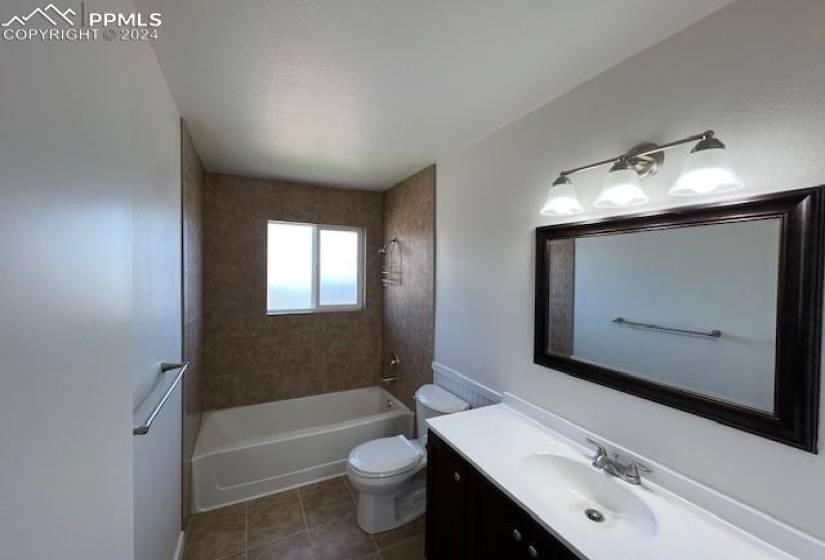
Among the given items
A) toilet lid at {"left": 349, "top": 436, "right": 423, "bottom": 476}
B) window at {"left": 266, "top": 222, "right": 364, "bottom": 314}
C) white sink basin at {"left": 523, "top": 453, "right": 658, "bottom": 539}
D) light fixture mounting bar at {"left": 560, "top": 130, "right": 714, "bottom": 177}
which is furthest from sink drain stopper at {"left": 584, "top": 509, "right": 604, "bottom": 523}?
window at {"left": 266, "top": 222, "right": 364, "bottom": 314}

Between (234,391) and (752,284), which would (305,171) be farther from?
(752,284)

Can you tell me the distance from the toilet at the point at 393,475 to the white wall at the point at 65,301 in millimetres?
1290

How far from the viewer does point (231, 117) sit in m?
1.92

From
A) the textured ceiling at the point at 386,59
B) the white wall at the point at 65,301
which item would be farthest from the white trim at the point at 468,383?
the white wall at the point at 65,301

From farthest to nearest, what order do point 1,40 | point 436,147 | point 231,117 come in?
1. point 436,147
2. point 231,117
3. point 1,40

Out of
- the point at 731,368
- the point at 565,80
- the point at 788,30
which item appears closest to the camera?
the point at 788,30

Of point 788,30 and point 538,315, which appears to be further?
point 538,315

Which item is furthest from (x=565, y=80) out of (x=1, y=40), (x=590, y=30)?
(x=1, y=40)

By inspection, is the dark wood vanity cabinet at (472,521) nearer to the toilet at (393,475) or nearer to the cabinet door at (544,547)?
the cabinet door at (544,547)

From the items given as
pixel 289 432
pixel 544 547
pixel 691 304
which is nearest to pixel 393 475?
pixel 544 547

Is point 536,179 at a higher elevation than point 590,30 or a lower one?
lower

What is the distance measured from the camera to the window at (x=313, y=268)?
3332mm

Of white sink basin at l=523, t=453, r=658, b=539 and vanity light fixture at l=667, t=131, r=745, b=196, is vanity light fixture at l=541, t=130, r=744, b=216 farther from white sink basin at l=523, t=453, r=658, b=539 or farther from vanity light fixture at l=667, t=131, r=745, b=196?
white sink basin at l=523, t=453, r=658, b=539

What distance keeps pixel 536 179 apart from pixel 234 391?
3.06 m
